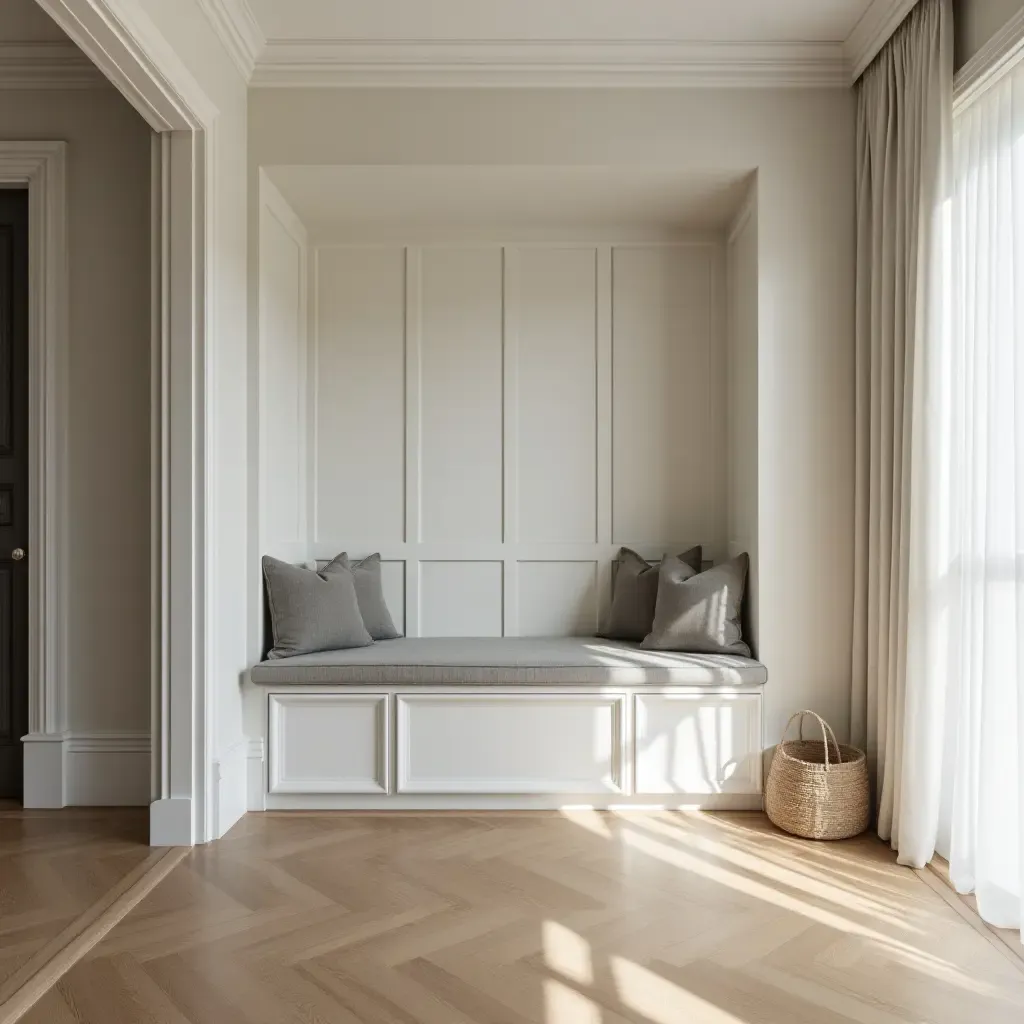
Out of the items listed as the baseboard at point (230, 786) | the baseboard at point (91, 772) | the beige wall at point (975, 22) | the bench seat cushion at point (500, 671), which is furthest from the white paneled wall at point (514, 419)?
the beige wall at point (975, 22)

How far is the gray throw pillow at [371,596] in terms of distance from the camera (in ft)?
12.7

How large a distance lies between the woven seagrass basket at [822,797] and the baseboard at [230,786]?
1.98 m

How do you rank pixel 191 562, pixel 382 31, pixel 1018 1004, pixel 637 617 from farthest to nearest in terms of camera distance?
1. pixel 637 617
2. pixel 382 31
3. pixel 191 562
4. pixel 1018 1004

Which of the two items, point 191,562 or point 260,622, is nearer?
point 191,562

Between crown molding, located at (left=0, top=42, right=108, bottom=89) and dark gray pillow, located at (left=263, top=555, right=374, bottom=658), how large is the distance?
6.56 ft

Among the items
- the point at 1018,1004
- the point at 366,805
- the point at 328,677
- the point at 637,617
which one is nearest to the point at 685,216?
the point at 637,617

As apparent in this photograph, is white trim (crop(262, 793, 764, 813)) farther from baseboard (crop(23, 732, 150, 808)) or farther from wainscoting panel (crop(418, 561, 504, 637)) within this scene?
wainscoting panel (crop(418, 561, 504, 637))

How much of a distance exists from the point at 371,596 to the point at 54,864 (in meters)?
1.54

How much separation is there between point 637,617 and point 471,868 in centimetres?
142

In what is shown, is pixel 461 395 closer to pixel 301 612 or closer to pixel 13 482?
pixel 301 612

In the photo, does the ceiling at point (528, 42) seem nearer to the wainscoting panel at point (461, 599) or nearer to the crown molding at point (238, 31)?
the crown molding at point (238, 31)

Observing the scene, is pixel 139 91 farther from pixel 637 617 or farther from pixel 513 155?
pixel 637 617

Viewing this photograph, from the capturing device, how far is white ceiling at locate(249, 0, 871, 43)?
125 inches

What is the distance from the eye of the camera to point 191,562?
304 cm
